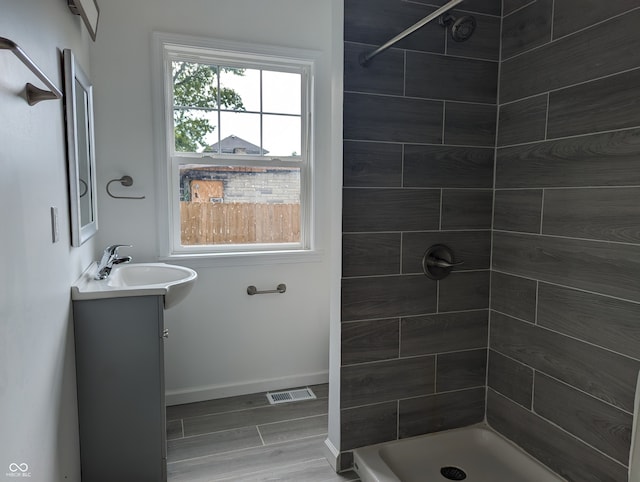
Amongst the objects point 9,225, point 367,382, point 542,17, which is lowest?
point 367,382

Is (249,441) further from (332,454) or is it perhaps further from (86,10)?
(86,10)

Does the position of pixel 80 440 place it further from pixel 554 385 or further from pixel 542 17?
pixel 542 17

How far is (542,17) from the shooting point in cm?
186

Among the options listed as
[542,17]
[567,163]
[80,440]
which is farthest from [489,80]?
[80,440]

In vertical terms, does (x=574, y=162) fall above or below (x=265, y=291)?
above

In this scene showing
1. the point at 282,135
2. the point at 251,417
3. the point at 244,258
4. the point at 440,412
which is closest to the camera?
the point at 440,412

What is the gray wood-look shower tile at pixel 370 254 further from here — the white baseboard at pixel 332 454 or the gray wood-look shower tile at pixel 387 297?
the white baseboard at pixel 332 454

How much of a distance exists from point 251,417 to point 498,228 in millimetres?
1704

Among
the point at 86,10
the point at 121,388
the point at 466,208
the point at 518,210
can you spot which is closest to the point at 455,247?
the point at 466,208

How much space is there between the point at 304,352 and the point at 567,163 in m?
1.97

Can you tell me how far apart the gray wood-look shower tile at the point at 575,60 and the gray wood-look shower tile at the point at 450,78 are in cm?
7

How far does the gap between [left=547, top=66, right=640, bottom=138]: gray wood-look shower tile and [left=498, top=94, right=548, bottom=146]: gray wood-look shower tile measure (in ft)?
0.14

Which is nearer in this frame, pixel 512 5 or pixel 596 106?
pixel 596 106

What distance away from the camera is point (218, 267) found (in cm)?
275
